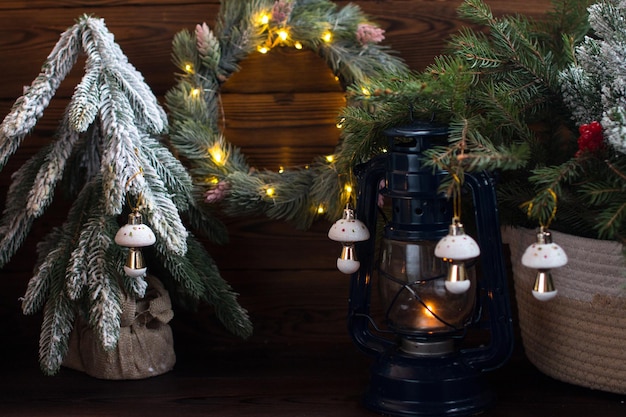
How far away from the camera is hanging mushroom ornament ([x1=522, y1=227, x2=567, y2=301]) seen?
0.95 m

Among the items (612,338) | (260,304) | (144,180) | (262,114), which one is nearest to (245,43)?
(262,114)

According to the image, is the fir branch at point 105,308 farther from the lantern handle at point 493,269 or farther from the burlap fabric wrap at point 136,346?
the lantern handle at point 493,269

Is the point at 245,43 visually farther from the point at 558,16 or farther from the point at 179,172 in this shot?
the point at 558,16

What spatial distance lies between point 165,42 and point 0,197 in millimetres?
387

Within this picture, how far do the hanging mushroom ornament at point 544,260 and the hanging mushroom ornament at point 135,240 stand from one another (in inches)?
18.8

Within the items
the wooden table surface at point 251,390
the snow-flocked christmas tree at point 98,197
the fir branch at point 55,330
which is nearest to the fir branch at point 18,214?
the snow-flocked christmas tree at point 98,197

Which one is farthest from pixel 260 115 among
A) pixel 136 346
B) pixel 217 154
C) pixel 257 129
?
pixel 136 346

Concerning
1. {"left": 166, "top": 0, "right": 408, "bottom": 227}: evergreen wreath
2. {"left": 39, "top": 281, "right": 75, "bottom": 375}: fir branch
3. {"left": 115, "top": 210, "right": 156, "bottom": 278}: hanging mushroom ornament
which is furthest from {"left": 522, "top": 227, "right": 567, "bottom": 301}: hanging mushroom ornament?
{"left": 39, "top": 281, "right": 75, "bottom": 375}: fir branch

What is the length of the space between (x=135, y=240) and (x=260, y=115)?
408mm

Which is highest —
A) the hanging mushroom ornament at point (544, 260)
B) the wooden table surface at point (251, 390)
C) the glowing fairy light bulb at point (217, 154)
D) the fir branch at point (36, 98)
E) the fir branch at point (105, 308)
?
the fir branch at point (36, 98)

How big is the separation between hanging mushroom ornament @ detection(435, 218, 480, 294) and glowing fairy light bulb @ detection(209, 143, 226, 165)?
45 centimetres

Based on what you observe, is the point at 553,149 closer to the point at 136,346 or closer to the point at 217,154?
the point at 217,154

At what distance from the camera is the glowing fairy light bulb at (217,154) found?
51.3 inches

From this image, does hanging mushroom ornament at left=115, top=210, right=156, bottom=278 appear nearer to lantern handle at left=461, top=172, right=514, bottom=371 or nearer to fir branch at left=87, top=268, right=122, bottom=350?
fir branch at left=87, top=268, right=122, bottom=350
